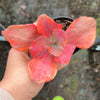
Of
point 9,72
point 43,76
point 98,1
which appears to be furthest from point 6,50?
point 98,1

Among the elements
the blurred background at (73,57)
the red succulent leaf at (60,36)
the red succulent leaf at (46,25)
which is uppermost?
the red succulent leaf at (46,25)

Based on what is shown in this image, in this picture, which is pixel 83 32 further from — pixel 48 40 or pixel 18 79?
pixel 18 79

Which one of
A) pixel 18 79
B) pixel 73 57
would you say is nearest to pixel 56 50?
pixel 18 79

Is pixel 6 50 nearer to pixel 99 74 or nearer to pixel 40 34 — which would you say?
pixel 40 34

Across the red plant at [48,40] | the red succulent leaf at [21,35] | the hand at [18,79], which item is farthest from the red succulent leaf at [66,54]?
the hand at [18,79]

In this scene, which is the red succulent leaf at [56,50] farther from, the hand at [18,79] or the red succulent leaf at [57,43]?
the hand at [18,79]

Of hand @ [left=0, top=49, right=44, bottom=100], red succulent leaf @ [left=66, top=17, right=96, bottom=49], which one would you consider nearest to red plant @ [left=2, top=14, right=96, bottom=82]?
red succulent leaf @ [left=66, top=17, right=96, bottom=49]

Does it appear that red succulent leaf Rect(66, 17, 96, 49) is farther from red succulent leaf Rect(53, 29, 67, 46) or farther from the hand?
the hand
